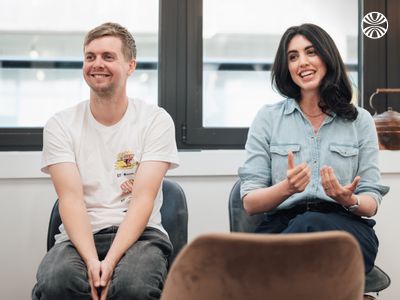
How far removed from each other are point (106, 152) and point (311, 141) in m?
0.74

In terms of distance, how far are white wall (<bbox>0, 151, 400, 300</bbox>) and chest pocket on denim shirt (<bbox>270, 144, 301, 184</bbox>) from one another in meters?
0.48

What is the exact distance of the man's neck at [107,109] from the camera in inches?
73.6

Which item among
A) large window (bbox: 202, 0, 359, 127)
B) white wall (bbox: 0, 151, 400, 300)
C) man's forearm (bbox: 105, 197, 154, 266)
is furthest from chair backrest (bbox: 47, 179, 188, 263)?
large window (bbox: 202, 0, 359, 127)

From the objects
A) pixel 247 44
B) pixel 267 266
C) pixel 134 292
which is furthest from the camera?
pixel 247 44

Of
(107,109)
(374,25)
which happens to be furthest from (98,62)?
(374,25)

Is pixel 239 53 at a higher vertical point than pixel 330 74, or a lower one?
higher

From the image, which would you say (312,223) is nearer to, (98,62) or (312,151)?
(312,151)

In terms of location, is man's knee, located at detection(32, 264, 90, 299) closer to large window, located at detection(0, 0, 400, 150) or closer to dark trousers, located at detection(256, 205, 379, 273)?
dark trousers, located at detection(256, 205, 379, 273)

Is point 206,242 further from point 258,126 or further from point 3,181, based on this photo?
point 3,181

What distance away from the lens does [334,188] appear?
5.32 feet

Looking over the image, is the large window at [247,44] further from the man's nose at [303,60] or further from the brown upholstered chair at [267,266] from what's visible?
the brown upholstered chair at [267,266]

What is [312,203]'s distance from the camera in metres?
1.80

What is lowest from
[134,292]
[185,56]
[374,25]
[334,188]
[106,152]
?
[134,292]

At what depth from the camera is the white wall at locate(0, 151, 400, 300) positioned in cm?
224
